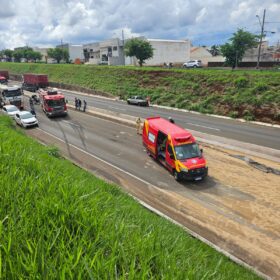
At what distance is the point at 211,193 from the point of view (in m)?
13.7

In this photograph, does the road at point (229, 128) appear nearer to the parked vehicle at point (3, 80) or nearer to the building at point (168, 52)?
the parked vehicle at point (3, 80)

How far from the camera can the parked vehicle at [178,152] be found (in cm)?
1450

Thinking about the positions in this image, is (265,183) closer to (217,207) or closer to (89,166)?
(217,207)

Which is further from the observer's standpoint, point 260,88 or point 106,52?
point 106,52

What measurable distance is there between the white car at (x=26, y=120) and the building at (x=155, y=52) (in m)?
58.8

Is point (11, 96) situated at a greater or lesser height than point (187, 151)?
greater

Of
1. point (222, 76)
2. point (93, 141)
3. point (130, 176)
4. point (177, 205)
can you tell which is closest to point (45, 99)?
point (93, 141)

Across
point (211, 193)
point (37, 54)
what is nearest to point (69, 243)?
point (211, 193)

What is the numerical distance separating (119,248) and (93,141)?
18.9 meters

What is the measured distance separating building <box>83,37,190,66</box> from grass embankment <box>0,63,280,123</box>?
27.3 m

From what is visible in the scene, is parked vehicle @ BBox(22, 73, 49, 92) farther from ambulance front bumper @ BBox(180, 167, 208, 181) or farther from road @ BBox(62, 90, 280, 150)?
ambulance front bumper @ BBox(180, 167, 208, 181)

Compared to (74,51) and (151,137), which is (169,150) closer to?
(151,137)

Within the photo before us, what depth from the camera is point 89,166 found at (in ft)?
55.5

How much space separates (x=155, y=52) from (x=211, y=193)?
78.5 meters
